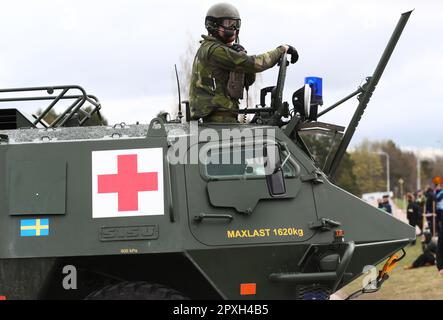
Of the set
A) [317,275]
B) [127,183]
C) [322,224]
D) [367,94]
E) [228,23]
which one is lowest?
[317,275]

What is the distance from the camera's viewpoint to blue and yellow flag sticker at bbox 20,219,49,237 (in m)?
7.84

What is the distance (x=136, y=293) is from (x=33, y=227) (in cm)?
115

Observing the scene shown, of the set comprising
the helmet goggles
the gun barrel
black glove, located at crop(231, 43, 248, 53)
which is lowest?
the gun barrel

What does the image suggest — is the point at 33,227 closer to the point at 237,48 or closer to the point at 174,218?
the point at 174,218

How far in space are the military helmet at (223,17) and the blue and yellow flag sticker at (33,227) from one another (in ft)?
9.00

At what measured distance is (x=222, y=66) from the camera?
8.73 metres

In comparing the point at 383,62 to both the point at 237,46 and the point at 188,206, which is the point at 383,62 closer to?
the point at 237,46

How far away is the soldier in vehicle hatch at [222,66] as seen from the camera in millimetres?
8641

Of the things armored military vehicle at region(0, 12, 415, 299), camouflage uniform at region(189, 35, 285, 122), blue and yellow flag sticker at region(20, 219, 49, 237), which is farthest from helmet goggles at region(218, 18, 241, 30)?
blue and yellow flag sticker at region(20, 219, 49, 237)

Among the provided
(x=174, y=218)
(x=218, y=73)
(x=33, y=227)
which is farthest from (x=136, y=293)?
(x=218, y=73)

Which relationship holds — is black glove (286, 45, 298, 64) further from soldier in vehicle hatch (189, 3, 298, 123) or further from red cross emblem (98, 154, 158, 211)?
red cross emblem (98, 154, 158, 211)

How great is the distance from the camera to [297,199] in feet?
26.5

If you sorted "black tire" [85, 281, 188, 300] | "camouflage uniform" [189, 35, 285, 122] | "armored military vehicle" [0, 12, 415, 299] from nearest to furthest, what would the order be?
"black tire" [85, 281, 188, 300]
"armored military vehicle" [0, 12, 415, 299]
"camouflage uniform" [189, 35, 285, 122]

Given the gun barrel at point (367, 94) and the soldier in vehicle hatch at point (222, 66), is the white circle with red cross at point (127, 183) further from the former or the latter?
the gun barrel at point (367, 94)
